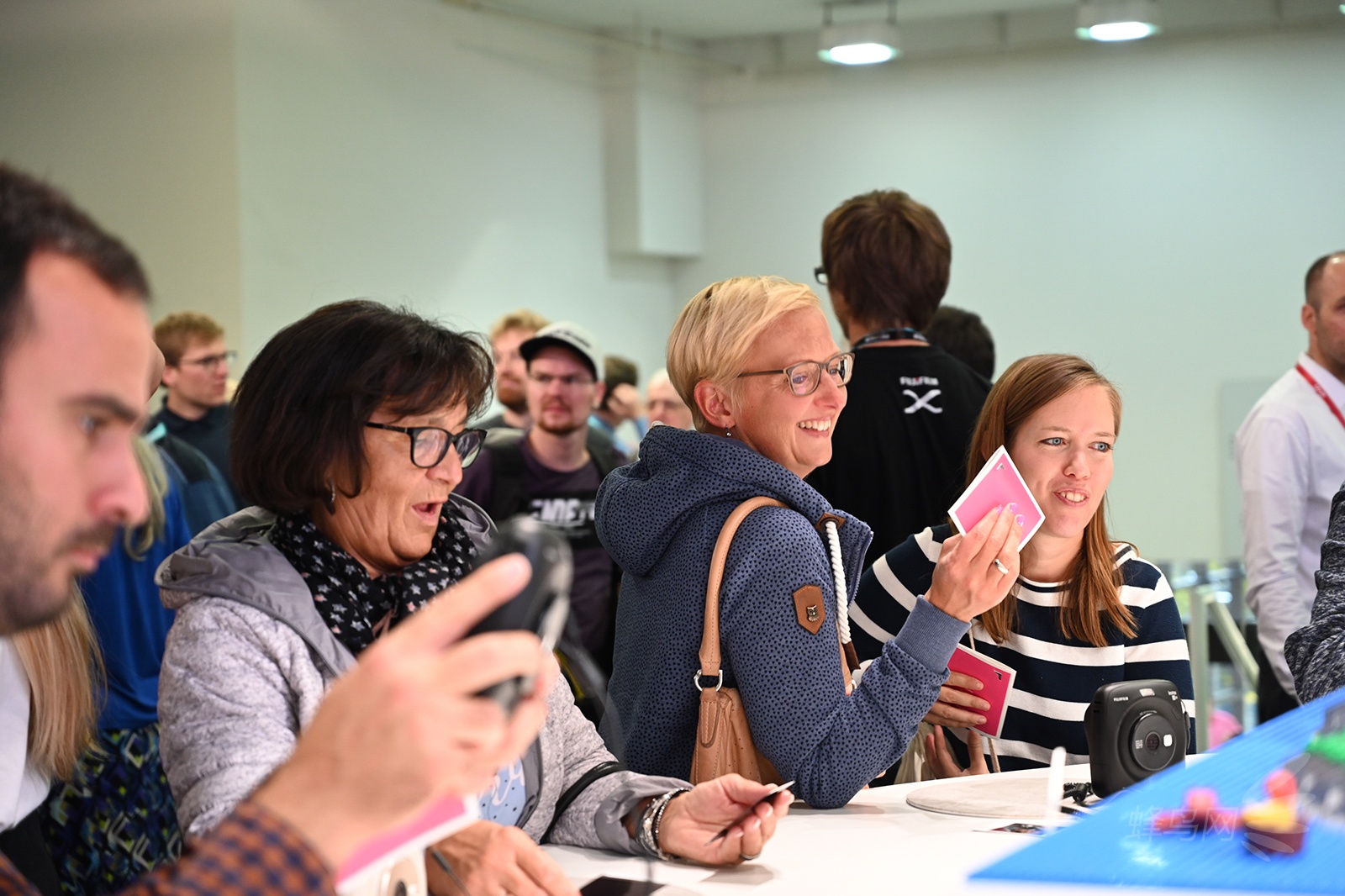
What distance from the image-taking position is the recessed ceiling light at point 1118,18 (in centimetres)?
831

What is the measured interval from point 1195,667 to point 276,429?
407 centimetres

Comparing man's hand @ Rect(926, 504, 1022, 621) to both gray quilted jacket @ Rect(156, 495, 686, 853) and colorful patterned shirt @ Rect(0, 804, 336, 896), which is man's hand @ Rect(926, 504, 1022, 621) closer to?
gray quilted jacket @ Rect(156, 495, 686, 853)

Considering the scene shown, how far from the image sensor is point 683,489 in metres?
2.19

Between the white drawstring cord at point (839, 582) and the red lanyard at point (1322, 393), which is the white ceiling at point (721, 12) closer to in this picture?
the red lanyard at point (1322, 393)

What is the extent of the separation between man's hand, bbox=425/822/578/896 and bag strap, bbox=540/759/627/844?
0.32m

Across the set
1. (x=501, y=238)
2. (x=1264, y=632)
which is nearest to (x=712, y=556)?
(x=1264, y=632)

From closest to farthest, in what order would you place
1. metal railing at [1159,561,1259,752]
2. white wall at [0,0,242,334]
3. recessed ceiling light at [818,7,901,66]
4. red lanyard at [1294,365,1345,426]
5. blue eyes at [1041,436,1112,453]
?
blue eyes at [1041,436,1112,453] < red lanyard at [1294,365,1345,426] < metal railing at [1159,561,1259,752] < white wall at [0,0,242,334] < recessed ceiling light at [818,7,901,66]

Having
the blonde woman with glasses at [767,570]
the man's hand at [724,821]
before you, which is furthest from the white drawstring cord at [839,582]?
the man's hand at [724,821]

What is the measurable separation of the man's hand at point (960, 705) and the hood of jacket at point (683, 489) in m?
0.46

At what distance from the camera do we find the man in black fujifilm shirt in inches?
132

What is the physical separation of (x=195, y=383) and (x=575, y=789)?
3765 mm

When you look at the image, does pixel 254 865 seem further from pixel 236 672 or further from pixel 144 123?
pixel 144 123

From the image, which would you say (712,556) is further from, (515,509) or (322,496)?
(515,509)

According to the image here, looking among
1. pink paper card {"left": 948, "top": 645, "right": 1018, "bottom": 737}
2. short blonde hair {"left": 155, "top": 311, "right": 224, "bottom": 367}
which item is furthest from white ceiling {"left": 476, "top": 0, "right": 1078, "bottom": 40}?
pink paper card {"left": 948, "top": 645, "right": 1018, "bottom": 737}
